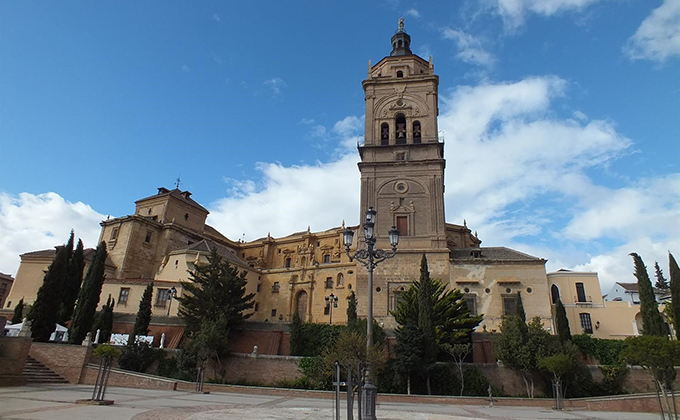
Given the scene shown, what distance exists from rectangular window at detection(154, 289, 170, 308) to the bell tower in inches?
576

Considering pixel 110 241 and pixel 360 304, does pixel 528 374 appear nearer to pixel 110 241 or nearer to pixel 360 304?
pixel 360 304

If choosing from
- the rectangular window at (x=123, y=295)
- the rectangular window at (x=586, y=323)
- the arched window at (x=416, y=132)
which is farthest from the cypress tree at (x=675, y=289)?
the rectangular window at (x=123, y=295)

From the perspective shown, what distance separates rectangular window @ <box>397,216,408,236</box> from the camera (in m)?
30.2

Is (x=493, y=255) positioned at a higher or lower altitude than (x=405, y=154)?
lower

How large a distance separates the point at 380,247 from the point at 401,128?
32.8 feet

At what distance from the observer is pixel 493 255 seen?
1144 inches

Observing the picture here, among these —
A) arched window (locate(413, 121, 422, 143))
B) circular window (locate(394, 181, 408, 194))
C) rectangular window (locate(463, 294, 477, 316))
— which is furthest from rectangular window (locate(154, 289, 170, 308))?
arched window (locate(413, 121, 422, 143))

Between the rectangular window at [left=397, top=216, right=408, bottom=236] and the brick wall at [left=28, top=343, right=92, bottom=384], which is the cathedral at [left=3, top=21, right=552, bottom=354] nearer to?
the rectangular window at [left=397, top=216, right=408, bottom=236]

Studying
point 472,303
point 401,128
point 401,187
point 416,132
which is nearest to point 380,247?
point 401,187

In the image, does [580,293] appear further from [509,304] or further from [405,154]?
[405,154]

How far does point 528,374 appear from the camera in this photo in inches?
779

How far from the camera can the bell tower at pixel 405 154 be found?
98.9 feet

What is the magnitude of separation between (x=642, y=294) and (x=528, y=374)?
9.48 m

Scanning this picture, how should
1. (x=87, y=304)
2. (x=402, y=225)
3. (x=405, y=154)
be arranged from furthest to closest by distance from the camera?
1. (x=405, y=154)
2. (x=402, y=225)
3. (x=87, y=304)
